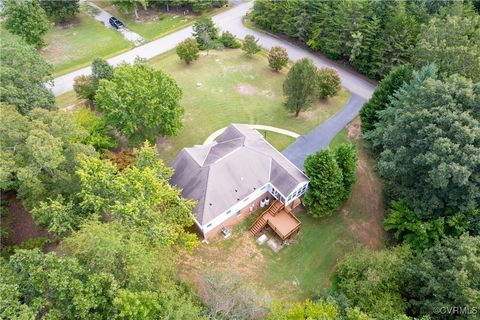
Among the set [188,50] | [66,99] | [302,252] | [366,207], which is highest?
[188,50]

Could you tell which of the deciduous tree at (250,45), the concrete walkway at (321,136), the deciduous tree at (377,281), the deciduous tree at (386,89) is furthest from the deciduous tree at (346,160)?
the deciduous tree at (250,45)

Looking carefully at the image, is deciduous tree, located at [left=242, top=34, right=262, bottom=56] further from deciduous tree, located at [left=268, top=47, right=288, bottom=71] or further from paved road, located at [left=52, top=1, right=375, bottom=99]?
paved road, located at [left=52, top=1, right=375, bottom=99]

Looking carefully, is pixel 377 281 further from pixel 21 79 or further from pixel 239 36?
pixel 239 36

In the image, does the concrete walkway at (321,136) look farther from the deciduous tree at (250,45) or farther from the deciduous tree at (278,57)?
the deciduous tree at (250,45)

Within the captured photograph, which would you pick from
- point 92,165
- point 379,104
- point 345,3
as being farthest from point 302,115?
point 92,165

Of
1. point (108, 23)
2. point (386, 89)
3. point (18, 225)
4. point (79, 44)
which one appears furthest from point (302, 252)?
point (108, 23)

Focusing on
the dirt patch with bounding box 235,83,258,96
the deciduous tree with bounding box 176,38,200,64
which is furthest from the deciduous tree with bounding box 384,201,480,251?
the deciduous tree with bounding box 176,38,200,64

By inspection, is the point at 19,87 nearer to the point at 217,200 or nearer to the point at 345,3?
the point at 217,200
